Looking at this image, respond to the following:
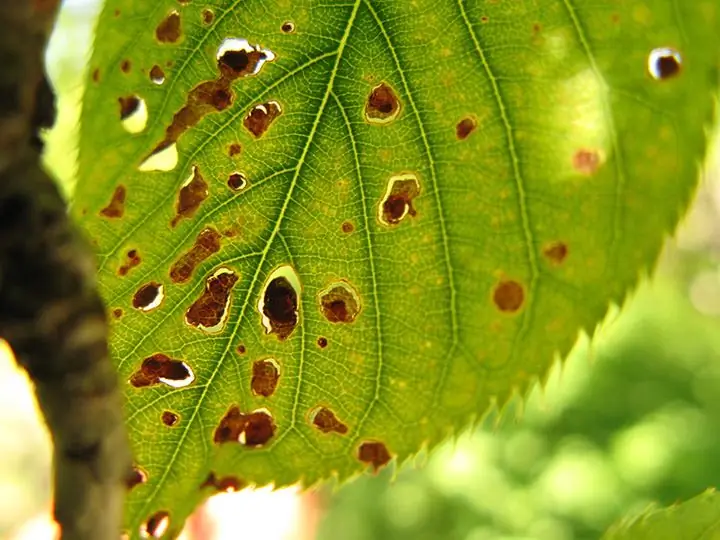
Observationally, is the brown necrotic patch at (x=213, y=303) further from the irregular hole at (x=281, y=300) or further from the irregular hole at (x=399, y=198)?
the irregular hole at (x=399, y=198)

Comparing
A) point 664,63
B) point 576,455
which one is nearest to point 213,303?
point 664,63

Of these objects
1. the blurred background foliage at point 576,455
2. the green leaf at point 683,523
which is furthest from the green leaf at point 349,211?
the blurred background foliage at point 576,455

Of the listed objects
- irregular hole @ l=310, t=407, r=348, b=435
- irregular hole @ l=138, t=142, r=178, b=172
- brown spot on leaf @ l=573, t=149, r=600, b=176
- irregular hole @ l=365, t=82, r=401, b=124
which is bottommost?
irregular hole @ l=310, t=407, r=348, b=435

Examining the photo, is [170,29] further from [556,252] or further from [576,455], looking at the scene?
[576,455]

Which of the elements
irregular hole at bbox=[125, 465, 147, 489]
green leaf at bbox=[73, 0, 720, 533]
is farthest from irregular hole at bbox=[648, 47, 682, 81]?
irregular hole at bbox=[125, 465, 147, 489]

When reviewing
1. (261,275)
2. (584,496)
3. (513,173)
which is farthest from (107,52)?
(584,496)

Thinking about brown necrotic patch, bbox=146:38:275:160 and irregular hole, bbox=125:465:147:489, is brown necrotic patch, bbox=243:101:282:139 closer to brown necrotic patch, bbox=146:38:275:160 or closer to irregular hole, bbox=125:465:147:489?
brown necrotic patch, bbox=146:38:275:160

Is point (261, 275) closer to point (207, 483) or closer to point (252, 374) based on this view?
point (252, 374)

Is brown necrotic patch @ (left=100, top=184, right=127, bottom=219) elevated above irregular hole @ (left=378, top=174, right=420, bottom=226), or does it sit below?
below
